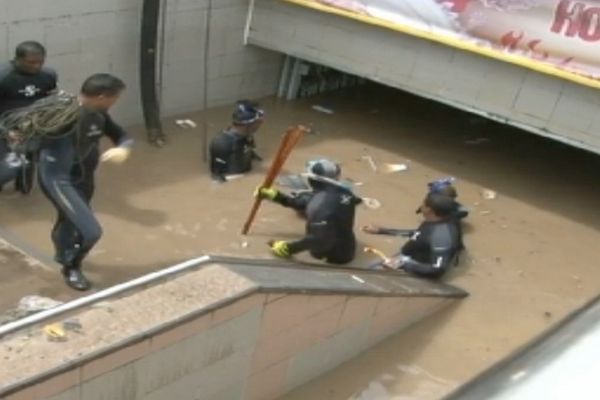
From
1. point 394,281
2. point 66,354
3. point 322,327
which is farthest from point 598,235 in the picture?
point 66,354

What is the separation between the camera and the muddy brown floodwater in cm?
544

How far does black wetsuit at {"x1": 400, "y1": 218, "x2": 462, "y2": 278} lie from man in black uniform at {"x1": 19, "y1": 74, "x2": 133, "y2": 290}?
2.18 metres

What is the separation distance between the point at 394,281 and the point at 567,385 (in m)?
4.55

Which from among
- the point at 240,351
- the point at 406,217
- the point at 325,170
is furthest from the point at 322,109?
the point at 240,351

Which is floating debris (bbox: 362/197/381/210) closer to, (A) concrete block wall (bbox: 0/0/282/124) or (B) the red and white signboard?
(B) the red and white signboard

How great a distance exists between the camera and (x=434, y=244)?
5.97 m

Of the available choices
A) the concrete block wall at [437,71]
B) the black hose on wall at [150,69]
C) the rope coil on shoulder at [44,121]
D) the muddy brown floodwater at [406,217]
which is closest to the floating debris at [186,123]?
the muddy brown floodwater at [406,217]

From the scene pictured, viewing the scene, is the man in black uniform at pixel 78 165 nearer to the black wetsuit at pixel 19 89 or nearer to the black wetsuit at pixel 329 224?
the black wetsuit at pixel 19 89

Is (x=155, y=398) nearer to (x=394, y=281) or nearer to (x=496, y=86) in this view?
(x=394, y=281)

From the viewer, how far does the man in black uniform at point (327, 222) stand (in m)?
6.00

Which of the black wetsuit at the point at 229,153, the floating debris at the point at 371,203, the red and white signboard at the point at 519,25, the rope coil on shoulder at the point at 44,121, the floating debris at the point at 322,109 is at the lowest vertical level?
the floating debris at the point at 322,109

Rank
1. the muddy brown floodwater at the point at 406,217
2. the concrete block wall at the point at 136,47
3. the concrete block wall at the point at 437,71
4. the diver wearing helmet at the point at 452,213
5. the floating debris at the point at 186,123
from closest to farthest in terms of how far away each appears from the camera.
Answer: the muddy brown floodwater at the point at 406,217, the diver wearing helmet at the point at 452,213, the concrete block wall at the point at 136,47, the concrete block wall at the point at 437,71, the floating debris at the point at 186,123

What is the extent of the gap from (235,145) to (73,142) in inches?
97.4

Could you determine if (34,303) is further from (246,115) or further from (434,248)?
(246,115)
